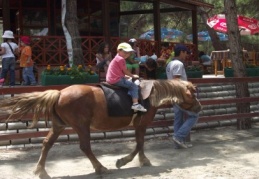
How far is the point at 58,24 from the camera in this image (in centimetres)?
1805

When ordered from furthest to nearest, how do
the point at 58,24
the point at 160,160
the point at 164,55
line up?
the point at 58,24, the point at 164,55, the point at 160,160

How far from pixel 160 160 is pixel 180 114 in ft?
4.42

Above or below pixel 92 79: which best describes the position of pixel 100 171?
below

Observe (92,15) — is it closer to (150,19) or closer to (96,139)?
(96,139)

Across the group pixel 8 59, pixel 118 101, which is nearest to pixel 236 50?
pixel 118 101

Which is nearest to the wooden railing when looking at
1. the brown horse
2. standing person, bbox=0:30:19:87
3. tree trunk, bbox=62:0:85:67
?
standing person, bbox=0:30:19:87

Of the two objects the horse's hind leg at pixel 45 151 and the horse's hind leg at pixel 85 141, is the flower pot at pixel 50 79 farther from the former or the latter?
the horse's hind leg at pixel 85 141

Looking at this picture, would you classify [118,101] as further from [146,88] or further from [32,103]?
[32,103]

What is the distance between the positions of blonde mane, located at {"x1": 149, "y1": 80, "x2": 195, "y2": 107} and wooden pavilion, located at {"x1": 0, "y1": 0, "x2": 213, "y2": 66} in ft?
26.1

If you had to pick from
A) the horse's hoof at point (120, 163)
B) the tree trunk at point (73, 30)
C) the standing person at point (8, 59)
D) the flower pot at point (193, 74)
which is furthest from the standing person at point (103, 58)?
the horse's hoof at point (120, 163)

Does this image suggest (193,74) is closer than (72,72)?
No

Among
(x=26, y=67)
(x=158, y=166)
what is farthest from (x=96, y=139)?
(x=26, y=67)

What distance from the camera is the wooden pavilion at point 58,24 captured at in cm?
1505

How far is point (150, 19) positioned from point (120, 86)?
2723cm
